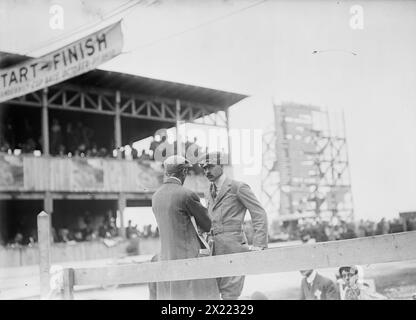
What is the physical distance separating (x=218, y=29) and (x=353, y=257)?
3.43 metres

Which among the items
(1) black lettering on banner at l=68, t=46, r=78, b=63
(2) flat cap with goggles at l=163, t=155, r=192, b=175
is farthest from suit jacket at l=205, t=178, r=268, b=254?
(1) black lettering on banner at l=68, t=46, r=78, b=63

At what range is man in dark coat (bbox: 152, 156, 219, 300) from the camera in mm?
3166

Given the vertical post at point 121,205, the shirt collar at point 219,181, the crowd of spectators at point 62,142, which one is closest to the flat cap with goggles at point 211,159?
the shirt collar at point 219,181

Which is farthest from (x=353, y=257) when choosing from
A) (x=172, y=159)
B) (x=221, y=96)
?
(x=221, y=96)

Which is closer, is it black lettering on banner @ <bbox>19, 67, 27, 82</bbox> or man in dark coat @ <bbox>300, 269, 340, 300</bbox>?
man in dark coat @ <bbox>300, 269, 340, 300</bbox>

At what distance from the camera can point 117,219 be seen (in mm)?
15117

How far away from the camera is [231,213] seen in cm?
357

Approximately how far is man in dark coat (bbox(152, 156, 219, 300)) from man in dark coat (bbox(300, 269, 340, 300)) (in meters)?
1.36

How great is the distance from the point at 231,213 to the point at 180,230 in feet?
1.66

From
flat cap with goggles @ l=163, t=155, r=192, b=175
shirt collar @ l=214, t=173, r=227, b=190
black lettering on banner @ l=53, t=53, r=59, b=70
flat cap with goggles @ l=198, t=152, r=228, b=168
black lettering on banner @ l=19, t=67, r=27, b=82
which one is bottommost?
shirt collar @ l=214, t=173, r=227, b=190

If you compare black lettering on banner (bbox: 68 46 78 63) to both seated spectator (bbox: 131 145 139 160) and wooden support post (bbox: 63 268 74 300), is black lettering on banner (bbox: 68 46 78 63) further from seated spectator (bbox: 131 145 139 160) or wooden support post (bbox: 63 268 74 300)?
seated spectator (bbox: 131 145 139 160)

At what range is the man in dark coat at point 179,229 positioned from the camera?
317cm

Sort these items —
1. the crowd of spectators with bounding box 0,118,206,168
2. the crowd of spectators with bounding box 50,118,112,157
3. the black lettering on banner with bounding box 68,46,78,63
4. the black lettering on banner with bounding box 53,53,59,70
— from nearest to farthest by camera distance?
the black lettering on banner with bounding box 68,46,78,63
the black lettering on banner with bounding box 53,53,59,70
the crowd of spectators with bounding box 0,118,206,168
the crowd of spectators with bounding box 50,118,112,157

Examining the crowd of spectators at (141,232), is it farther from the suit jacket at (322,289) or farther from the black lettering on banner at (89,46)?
the suit jacket at (322,289)
